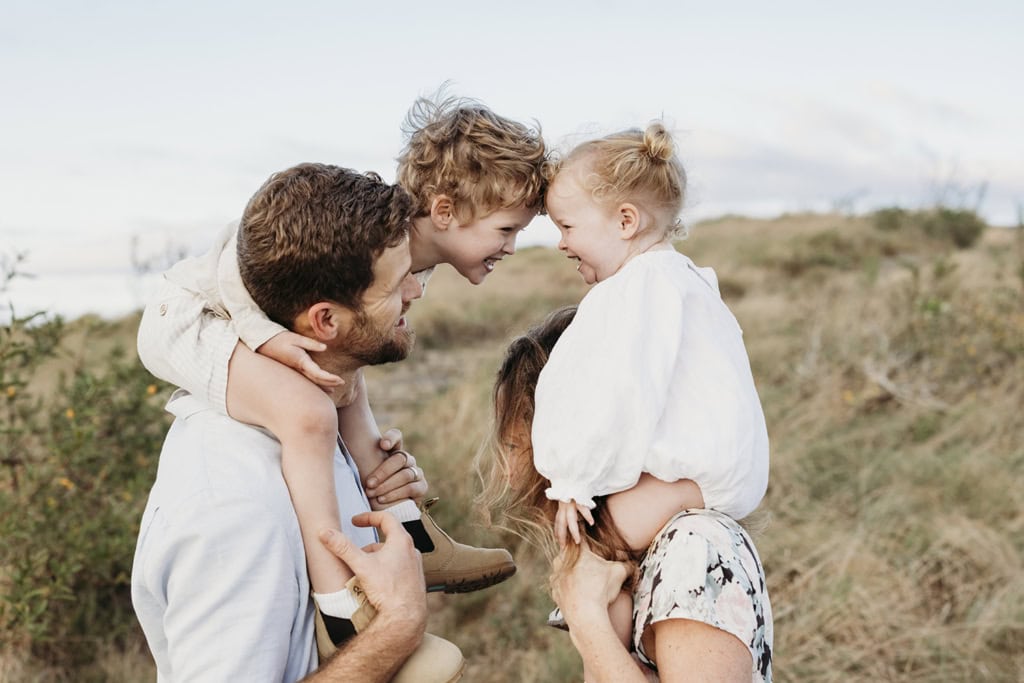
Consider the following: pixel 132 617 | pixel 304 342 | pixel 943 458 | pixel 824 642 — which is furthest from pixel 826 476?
pixel 304 342

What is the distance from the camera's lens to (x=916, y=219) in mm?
16719

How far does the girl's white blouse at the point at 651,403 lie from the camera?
211 centimetres

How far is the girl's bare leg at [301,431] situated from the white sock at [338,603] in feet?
0.04

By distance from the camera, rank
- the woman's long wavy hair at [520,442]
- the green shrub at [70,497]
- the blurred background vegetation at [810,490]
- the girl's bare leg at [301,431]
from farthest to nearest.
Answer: the blurred background vegetation at [810,490] < the green shrub at [70,497] < the woman's long wavy hair at [520,442] < the girl's bare leg at [301,431]

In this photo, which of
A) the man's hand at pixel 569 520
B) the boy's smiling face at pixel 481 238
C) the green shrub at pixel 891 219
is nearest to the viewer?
the man's hand at pixel 569 520

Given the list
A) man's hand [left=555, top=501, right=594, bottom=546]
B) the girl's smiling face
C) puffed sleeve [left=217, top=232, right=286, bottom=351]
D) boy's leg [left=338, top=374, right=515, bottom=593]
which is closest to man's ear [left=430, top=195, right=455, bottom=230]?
the girl's smiling face

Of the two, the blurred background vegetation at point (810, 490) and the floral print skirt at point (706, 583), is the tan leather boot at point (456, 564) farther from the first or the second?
the floral print skirt at point (706, 583)

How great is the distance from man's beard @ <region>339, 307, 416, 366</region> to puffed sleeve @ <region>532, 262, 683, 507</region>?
344 millimetres

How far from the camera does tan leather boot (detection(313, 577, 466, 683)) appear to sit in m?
1.92

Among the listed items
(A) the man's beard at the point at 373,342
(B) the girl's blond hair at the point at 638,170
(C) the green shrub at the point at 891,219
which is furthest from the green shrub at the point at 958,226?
(A) the man's beard at the point at 373,342

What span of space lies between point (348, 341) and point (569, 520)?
25.0 inches

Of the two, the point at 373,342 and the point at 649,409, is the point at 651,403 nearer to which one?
the point at 649,409

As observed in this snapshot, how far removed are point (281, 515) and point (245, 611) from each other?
0.19m

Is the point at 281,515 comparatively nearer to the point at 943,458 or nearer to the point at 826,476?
the point at 826,476
